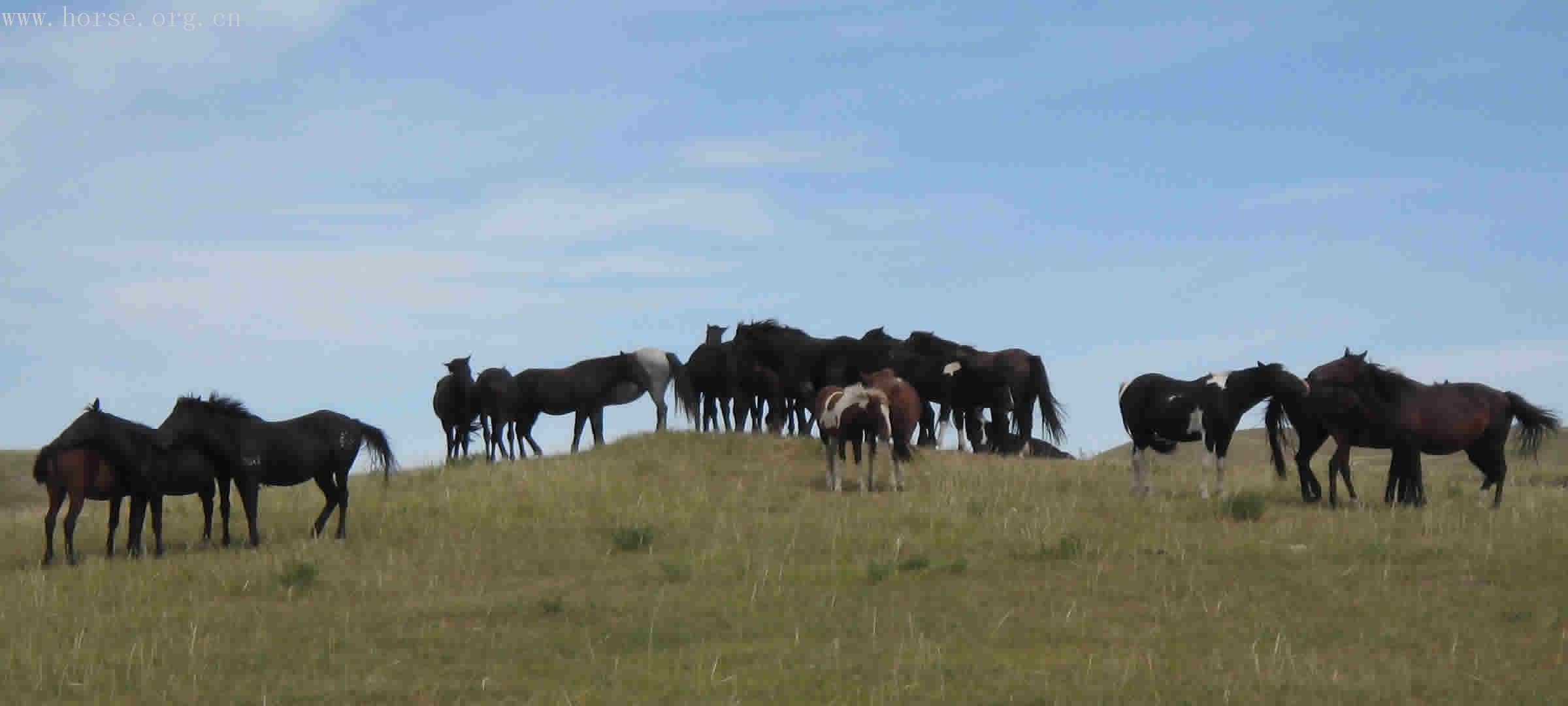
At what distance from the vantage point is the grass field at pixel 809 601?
37.0 ft

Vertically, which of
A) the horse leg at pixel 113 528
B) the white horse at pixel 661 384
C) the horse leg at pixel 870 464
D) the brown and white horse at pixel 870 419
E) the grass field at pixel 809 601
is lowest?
the grass field at pixel 809 601

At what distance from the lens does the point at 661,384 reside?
28.6m

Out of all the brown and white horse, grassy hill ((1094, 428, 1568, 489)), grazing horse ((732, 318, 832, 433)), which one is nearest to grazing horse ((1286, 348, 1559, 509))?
grassy hill ((1094, 428, 1568, 489))

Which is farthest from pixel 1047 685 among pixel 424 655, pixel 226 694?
pixel 226 694

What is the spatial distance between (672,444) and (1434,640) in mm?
14130

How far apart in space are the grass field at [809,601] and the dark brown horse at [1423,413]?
2.95 ft

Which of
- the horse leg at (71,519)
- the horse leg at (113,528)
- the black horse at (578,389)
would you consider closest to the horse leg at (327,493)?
the horse leg at (113,528)

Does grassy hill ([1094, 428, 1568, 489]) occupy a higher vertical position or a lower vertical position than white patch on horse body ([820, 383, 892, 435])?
lower

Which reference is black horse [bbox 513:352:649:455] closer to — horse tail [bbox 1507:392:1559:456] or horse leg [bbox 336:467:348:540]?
horse leg [bbox 336:467:348:540]

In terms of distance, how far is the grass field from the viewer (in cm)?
1129

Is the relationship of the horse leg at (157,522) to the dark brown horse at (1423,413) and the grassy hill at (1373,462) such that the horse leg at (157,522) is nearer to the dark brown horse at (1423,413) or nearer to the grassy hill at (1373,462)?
the grassy hill at (1373,462)

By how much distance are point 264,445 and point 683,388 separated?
11.5 m

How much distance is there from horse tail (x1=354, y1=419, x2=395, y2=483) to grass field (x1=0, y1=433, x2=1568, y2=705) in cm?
74

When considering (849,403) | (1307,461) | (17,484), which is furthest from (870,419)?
(17,484)
